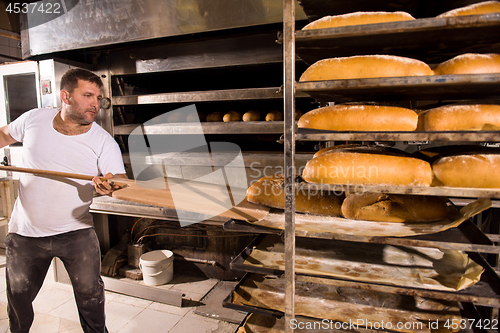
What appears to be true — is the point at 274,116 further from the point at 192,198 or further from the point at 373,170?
the point at 373,170

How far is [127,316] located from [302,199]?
200cm

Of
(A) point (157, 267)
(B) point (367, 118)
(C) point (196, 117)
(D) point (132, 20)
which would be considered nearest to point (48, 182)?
(A) point (157, 267)

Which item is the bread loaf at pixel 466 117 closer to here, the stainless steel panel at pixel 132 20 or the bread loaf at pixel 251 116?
the stainless steel panel at pixel 132 20

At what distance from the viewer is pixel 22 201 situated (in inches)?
77.0

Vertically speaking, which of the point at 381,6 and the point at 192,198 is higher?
the point at 381,6

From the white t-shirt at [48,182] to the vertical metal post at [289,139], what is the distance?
1671 millimetres

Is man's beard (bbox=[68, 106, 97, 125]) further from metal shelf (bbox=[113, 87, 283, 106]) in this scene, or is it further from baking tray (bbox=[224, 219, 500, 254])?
baking tray (bbox=[224, 219, 500, 254])

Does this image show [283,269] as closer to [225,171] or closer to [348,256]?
[348,256]

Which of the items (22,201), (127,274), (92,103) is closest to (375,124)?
(92,103)

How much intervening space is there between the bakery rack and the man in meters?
1.33

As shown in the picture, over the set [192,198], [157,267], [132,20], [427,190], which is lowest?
[157,267]

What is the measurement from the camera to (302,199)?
1423 mm

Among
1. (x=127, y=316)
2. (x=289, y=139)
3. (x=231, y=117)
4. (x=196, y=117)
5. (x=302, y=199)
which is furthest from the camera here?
(x=196, y=117)

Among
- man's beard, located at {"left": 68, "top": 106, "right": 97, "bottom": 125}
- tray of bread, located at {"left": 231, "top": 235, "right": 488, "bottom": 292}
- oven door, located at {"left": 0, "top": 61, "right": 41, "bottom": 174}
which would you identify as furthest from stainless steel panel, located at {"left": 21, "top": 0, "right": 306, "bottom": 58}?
tray of bread, located at {"left": 231, "top": 235, "right": 488, "bottom": 292}
